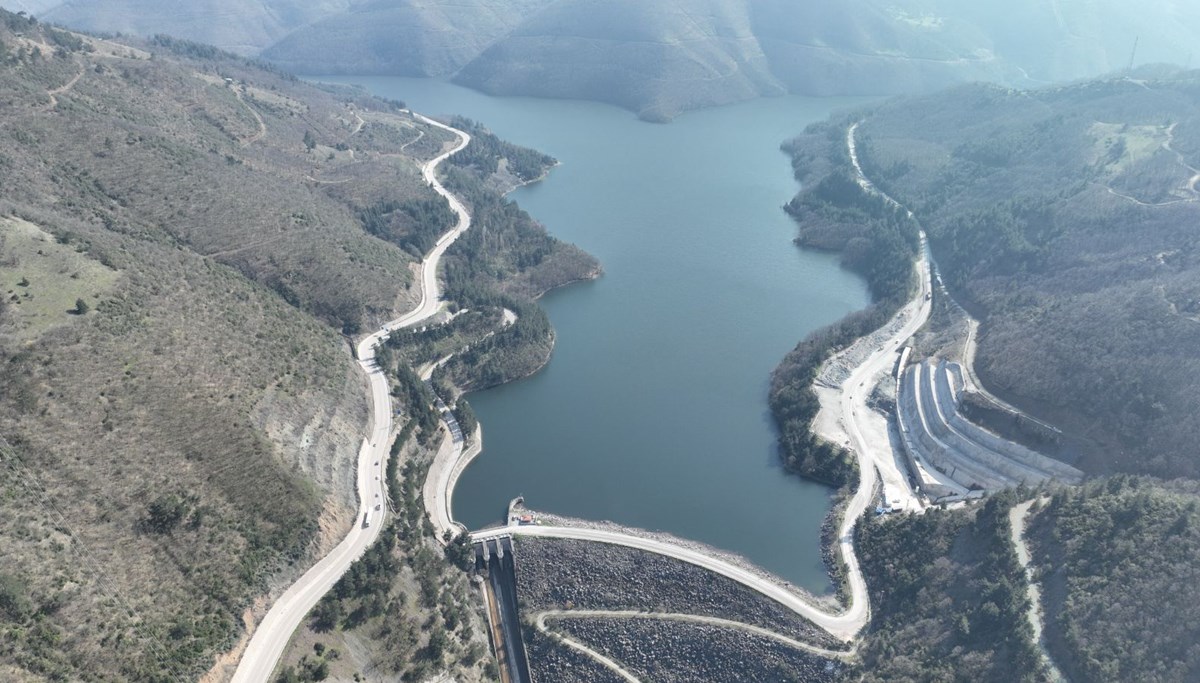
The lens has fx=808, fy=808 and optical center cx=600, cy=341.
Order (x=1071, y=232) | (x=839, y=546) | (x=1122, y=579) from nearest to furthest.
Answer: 1. (x=1122, y=579)
2. (x=839, y=546)
3. (x=1071, y=232)

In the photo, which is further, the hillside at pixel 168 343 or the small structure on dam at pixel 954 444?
the small structure on dam at pixel 954 444

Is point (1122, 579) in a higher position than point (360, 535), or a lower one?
lower

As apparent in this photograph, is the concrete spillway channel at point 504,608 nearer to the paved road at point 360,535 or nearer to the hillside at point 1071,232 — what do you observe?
the paved road at point 360,535

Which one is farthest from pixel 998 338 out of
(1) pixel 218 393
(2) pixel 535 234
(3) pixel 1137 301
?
(1) pixel 218 393

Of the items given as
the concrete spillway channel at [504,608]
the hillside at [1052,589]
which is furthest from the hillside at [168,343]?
the hillside at [1052,589]

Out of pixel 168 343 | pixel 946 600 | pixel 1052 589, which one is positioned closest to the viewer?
pixel 1052 589

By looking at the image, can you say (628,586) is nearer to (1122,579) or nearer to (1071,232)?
(1122,579)

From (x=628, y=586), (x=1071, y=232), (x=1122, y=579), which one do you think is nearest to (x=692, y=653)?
(x=628, y=586)
